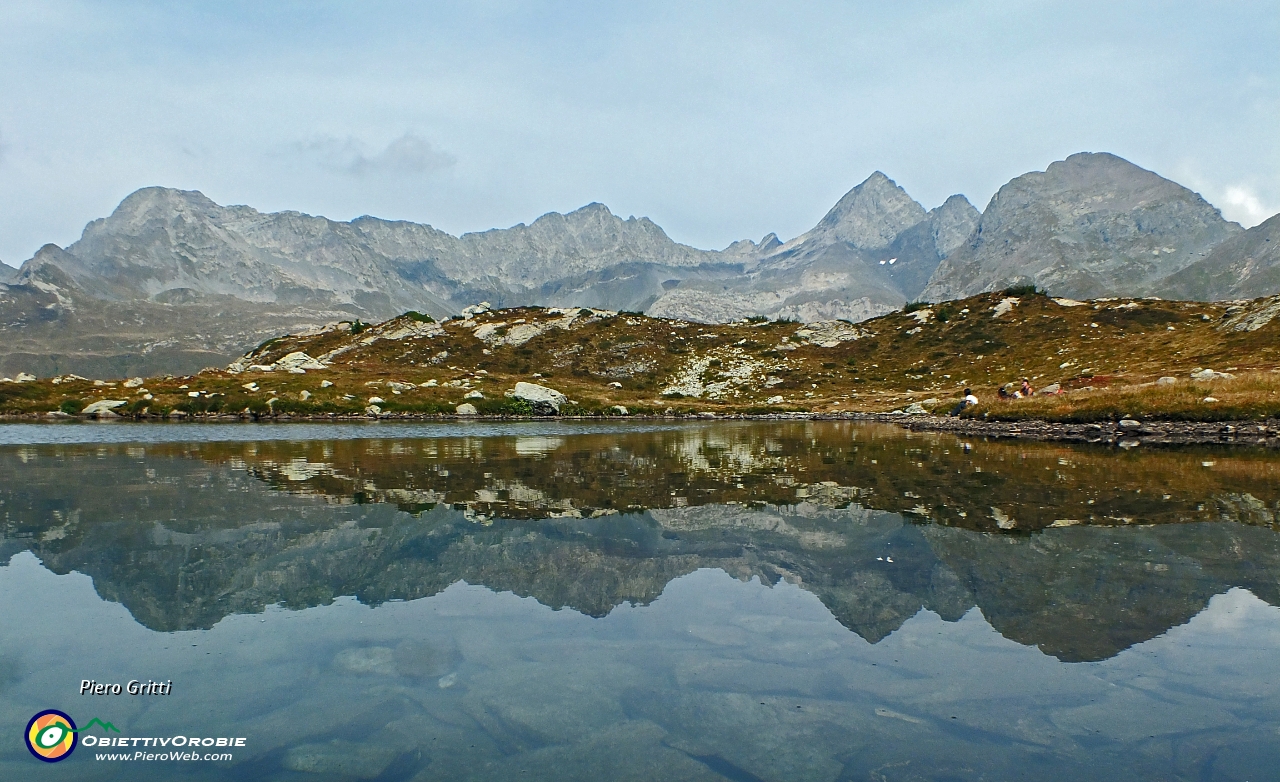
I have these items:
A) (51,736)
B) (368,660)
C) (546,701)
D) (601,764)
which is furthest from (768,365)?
(51,736)

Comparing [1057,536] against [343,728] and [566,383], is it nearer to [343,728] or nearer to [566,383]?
[343,728]

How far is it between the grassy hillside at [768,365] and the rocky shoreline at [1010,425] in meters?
0.92

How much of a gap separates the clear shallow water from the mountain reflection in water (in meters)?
0.12

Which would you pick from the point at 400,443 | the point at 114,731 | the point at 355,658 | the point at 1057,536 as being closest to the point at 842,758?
the point at 355,658

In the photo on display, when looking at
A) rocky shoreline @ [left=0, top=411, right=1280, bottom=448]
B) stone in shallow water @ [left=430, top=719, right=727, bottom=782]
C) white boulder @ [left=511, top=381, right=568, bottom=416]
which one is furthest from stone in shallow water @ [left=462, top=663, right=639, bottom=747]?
white boulder @ [left=511, top=381, right=568, bottom=416]

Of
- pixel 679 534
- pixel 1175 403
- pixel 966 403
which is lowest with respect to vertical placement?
pixel 966 403

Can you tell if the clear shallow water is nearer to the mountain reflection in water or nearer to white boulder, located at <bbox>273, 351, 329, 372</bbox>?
the mountain reflection in water

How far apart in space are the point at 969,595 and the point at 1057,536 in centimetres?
552

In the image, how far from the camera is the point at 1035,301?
387 ft

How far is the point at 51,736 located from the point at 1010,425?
53.8m

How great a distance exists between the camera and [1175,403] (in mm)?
41344

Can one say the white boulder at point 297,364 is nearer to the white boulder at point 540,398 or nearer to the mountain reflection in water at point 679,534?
the white boulder at point 540,398

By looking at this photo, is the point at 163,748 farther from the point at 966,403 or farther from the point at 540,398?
the point at 540,398

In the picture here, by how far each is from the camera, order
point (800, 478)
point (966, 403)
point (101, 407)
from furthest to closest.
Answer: point (101, 407) → point (966, 403) → point (800, 478)
